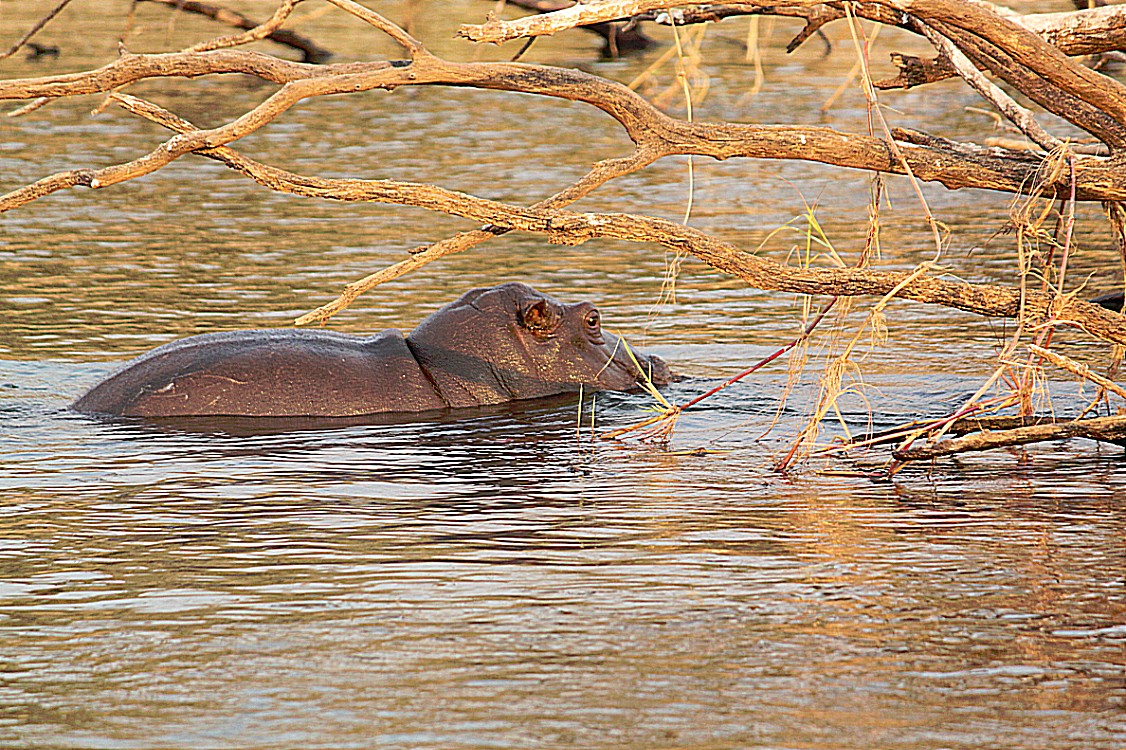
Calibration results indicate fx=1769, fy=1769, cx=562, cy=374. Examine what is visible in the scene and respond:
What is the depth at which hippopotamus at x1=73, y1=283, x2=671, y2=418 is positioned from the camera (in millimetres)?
7363

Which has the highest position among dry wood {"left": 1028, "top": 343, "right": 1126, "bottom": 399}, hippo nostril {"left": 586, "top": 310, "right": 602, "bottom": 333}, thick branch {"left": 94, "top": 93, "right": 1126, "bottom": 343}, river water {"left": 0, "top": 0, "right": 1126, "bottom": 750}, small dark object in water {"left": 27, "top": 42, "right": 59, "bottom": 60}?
small dark object in water {"left": 27, "top": 42, "right": 59, "bottom": 60}

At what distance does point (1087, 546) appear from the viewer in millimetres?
5129

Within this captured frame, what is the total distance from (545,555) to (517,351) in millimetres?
2809

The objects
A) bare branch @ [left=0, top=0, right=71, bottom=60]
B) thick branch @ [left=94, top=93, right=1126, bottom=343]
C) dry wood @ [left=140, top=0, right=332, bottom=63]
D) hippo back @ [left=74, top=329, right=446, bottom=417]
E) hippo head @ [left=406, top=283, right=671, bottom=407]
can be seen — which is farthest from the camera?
dry wood @ [left=140, top=0, right=332, bottom=63]

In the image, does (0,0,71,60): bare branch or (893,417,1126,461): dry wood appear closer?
(893,417,1126,461): dry wood

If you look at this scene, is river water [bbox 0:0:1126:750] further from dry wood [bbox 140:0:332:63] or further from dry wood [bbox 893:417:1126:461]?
dry wood [bbox 140:0:332:63]

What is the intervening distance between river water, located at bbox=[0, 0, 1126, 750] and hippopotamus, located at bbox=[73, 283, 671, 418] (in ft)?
0.73

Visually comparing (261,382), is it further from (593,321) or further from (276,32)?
(276,32)

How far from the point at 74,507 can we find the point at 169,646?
1.67 meters

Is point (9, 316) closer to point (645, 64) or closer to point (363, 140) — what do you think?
point (363, 140)

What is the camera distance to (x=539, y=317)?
7.82m

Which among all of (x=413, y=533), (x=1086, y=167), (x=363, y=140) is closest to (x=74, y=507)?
(x=413, y=533)

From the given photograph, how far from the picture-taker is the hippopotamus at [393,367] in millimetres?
7363

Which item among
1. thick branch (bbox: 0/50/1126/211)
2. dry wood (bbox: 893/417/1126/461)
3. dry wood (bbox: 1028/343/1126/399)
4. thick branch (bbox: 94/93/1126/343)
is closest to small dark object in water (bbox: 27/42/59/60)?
thick branch (bbox: 0/50/1126/211)
